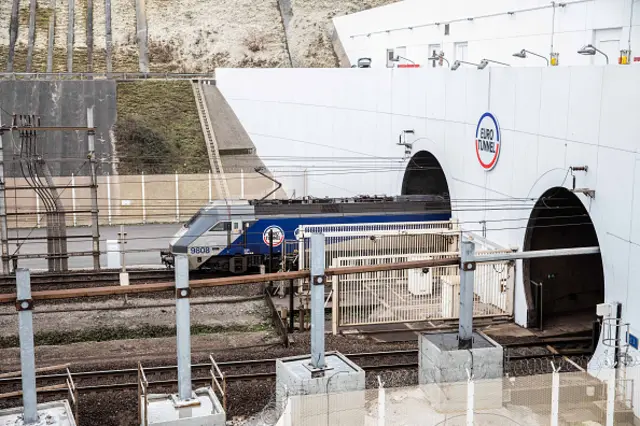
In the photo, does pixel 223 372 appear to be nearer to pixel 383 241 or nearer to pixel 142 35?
pixel 383 241

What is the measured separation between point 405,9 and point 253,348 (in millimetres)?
22009

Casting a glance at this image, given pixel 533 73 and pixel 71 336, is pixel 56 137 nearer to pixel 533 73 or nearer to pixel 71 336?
pixel 71 336

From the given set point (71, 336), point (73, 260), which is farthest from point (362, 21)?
point (71, 336)

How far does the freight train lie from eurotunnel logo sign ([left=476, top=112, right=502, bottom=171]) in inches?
145

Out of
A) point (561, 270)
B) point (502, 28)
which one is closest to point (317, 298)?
point (561, 270)

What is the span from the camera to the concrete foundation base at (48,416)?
31.8ft

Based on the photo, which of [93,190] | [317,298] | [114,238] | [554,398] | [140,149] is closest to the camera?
[554,398]

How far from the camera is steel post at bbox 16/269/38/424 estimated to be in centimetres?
953

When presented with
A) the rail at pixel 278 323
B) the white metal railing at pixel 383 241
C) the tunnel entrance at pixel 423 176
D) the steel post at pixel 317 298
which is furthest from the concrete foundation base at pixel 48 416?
the tunnel entrance at pixel 423 176

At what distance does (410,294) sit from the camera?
20.9 metres

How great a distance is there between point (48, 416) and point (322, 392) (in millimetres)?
3289

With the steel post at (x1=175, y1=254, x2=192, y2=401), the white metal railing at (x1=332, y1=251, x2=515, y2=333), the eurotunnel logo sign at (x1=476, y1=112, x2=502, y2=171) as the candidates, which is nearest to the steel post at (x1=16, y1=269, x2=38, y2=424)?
the steel post at (x1=175, y1=254, x2=192, y2=401)

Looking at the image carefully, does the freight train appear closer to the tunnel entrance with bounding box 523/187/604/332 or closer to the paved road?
the paved road

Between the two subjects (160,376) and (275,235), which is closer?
(160,376)
